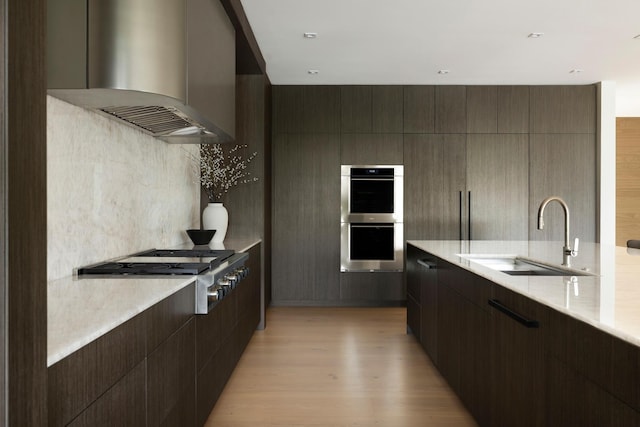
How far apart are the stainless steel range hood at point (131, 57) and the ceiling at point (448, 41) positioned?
1399 millimetres

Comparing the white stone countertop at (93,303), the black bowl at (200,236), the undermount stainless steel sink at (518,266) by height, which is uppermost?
the black bowl at (200,236)

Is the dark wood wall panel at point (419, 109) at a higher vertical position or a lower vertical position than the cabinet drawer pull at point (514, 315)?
higher

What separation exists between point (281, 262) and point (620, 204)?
5.70 meters

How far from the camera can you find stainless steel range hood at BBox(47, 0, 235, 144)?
2053 millimetres

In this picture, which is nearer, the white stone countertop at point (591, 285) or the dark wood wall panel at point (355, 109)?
the white stone countertop at point (591, 285)

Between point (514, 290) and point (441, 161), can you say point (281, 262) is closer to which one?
point (441, 161)

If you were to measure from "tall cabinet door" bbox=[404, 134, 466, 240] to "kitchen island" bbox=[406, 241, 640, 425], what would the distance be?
2.46 m

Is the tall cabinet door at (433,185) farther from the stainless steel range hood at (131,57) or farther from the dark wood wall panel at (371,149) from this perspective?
the stainless steel range hood at (131,57)


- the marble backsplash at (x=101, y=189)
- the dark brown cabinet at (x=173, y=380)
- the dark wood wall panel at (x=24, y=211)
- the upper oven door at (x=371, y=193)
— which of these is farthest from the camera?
the upper oven door at (x=371, y=193)

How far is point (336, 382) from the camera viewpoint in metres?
3.51

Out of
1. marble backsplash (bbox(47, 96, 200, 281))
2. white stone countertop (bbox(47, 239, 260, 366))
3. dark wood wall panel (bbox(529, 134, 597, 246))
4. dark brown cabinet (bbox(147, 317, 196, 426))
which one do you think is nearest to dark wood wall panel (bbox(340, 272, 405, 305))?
dark wood wall panel (bbox(529, 134, 597, 246))

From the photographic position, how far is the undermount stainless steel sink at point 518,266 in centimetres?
269

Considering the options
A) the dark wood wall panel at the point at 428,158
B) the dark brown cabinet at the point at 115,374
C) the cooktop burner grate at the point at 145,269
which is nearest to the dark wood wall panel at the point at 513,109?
the dark wood wall panel at the point at 428,158

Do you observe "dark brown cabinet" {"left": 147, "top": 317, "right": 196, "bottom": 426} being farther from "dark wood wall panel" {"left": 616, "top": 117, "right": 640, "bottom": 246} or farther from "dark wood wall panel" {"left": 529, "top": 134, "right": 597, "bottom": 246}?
"dark wood wall panel" {"left": 616, "top": 117, "right": 640, "bottom": 246}
